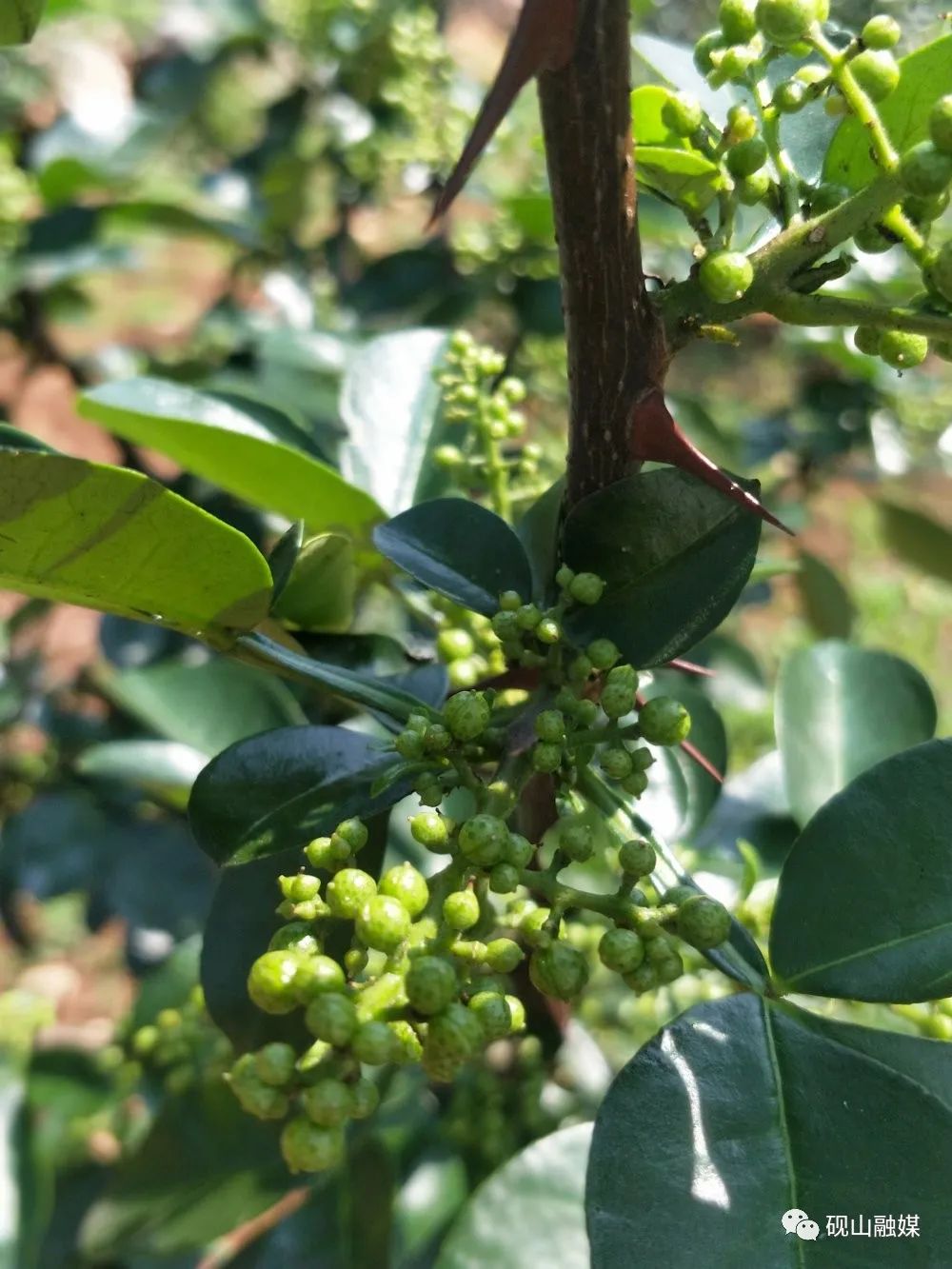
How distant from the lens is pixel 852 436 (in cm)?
212

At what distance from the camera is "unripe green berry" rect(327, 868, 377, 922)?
1.62ft

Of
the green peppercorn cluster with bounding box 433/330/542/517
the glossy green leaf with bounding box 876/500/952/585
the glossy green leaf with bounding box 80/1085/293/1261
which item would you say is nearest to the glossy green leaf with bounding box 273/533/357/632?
the green peppercorn cluster with bounding box 433/330/542/517

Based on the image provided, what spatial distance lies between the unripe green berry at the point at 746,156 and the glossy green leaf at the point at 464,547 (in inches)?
9.9

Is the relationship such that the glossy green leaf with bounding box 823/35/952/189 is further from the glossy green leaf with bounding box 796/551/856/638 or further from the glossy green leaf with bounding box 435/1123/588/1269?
the glossy green leaf with bounding box 796/551/856/638

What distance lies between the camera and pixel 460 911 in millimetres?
503

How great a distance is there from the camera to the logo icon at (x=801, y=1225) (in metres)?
0.52

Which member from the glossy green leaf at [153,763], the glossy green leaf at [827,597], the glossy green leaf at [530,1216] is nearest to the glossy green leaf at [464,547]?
the glossy green leaf at [530,1216]

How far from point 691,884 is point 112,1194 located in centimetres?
92

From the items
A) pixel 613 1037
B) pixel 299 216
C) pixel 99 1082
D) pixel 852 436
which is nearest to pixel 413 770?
pixel 99 1082

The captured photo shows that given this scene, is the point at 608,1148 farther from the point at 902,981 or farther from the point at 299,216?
the point at 299,216

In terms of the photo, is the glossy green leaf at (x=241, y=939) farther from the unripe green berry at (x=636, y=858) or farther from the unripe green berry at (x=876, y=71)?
the unripe green berry at (x=876, y=71)

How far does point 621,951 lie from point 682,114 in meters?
0.43

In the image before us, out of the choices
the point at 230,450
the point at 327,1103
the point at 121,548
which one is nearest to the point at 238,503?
the point at 230,450

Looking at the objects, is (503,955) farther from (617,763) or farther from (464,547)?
(464,547)
